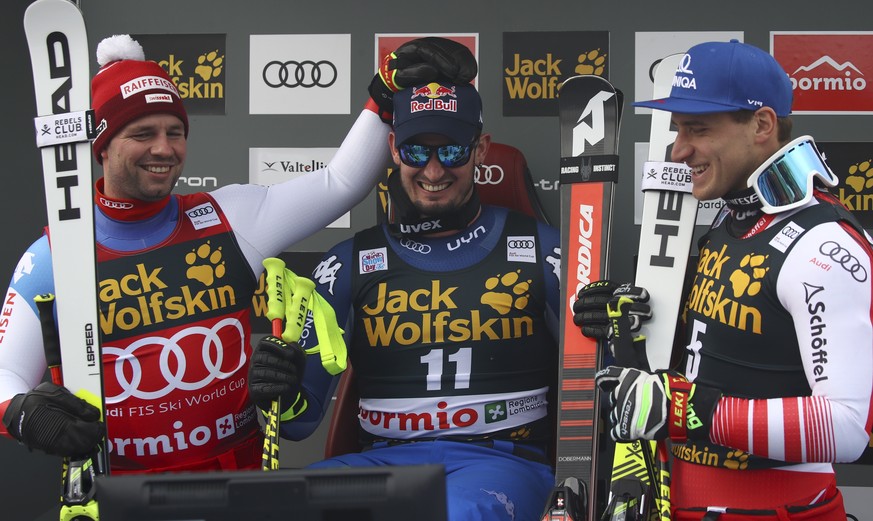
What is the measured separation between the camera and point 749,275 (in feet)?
6.54

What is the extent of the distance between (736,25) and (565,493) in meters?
1.71

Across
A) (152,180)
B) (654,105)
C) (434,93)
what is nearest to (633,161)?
(434,93)

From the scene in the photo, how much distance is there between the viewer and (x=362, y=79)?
3240 mm

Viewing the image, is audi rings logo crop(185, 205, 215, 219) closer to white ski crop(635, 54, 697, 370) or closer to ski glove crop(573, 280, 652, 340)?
ski glove crop(573, 280, 652, 340)

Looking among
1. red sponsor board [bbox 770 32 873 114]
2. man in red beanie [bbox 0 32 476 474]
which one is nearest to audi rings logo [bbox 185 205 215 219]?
man in red beanie [bbox 0 32 476 474]

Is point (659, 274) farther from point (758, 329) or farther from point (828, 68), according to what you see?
point (828, 68)

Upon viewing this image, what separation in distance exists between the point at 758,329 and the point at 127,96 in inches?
66.4

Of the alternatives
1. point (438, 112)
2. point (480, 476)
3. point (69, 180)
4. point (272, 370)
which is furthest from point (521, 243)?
point (69, 180)

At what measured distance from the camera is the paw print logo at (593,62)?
10.3 feet

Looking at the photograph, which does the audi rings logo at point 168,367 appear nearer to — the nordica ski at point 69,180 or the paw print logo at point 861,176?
the nordica ski at point 69,180

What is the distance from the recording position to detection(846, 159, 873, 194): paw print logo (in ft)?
10.1

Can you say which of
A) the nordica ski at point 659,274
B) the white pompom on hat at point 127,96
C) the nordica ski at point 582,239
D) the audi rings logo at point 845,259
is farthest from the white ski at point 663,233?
the white pompom on hat at point 127,96

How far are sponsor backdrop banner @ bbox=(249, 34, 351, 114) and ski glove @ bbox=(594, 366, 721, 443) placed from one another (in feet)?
5.56

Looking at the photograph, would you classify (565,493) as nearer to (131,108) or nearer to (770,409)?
(770,409)
